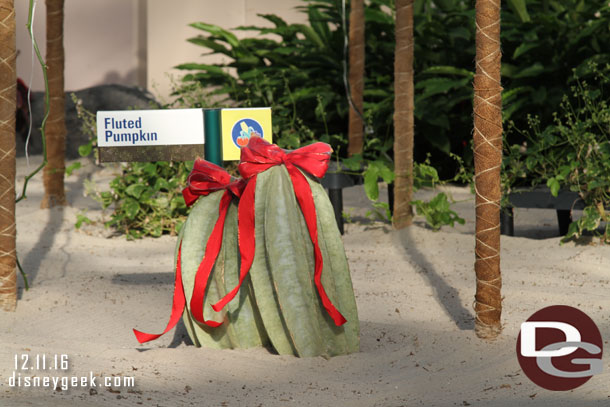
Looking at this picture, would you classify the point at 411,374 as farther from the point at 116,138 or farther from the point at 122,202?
the point at 122,202

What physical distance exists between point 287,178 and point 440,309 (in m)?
1.09

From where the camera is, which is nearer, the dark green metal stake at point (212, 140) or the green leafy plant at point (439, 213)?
the dark green metal stake at point (212, 140)

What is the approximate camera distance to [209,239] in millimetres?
2926

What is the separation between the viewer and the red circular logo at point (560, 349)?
2.59 metres

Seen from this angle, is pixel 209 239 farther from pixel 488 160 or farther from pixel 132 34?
pixel 132 34

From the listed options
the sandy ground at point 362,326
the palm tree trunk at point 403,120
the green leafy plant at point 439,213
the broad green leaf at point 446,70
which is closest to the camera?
the sandy ground at point 362,326

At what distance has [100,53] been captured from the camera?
977cm

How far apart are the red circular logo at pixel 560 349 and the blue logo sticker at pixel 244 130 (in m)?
1.24

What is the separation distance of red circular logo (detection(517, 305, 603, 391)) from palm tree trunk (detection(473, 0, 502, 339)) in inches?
6.7

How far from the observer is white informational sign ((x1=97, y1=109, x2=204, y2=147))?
3146 millimetres

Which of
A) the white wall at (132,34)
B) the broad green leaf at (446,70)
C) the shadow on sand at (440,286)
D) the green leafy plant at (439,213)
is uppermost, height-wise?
the white wall at (132,34)

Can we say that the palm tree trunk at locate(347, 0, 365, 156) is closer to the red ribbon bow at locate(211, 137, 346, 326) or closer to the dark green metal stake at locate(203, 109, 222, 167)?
the dark green metal stake at locate(203, 109, 222, 167)

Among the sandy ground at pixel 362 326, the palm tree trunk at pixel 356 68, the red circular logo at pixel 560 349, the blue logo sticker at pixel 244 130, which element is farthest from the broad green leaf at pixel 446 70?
the blue logo sticker at pixel 244 130

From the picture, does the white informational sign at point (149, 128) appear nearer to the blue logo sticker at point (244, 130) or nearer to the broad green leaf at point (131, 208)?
the blue logo sticker at point (244, 130)
